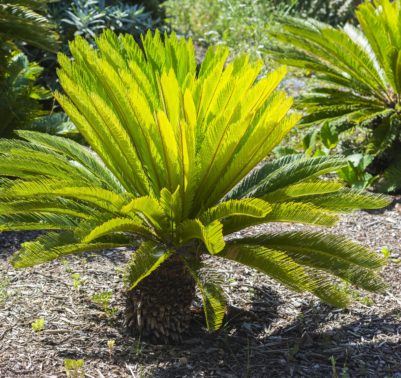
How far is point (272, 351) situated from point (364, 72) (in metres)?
3.43

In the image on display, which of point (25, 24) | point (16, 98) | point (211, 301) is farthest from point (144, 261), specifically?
point (25, 24)

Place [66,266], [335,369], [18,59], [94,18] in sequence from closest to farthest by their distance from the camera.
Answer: [335,369]
[66,266]
[18,59]
[94,18]

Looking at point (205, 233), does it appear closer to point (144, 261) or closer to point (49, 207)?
point (144, 261)

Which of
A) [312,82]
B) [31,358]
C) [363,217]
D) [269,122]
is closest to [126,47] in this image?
[269,122]

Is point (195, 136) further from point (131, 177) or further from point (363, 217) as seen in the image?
point (363, 217)

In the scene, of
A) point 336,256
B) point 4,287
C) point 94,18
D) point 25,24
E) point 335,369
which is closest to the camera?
point 336,256

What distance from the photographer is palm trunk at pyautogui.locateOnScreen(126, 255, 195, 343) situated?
3.32m

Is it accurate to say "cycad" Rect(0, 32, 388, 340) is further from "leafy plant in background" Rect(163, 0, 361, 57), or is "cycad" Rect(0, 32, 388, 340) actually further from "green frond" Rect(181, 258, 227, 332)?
"leafy plant in background" Rect(163, 0, 361, 57)

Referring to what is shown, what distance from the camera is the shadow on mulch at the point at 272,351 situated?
3.22m

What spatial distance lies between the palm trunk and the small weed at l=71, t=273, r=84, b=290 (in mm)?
541

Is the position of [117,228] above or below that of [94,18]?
above

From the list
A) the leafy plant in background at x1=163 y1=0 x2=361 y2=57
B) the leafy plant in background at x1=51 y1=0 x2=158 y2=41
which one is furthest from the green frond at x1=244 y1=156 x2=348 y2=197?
the leafy plant in background at x1=163 y1=0 x2=361 y2=57

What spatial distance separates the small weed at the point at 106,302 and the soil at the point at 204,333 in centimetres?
1

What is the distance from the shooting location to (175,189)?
3.26m
